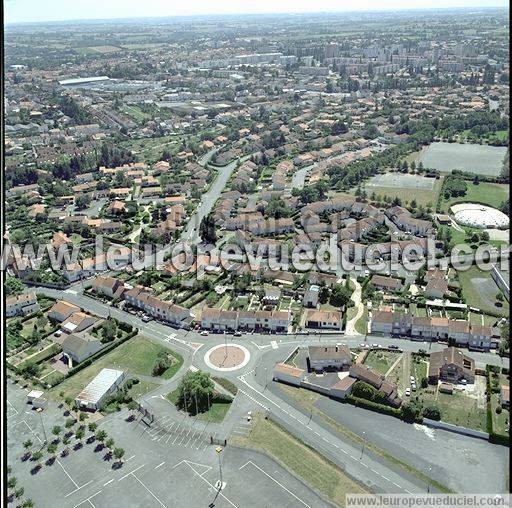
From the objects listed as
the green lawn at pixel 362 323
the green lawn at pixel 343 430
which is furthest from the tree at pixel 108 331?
the green lawn at pixel 362 323

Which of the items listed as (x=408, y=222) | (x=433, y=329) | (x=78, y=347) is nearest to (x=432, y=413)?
(x=433, y=329)

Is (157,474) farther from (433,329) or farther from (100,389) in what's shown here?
(433,329)

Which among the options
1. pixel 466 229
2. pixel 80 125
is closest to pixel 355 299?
pixel 466 229

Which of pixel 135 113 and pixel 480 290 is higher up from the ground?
pixel 135 113

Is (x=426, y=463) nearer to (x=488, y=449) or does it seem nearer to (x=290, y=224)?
(x=488, y=449)

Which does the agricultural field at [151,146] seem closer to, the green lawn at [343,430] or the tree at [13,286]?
the tree at [13,286]

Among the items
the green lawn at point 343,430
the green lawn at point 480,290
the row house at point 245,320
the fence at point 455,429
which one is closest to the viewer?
the green lawn at point 343,430

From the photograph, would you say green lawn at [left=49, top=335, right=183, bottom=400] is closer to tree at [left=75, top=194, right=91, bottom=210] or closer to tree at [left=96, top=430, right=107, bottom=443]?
tree at [left=96, top=430, right=107, bottom=443]
